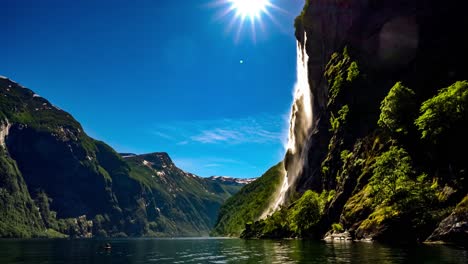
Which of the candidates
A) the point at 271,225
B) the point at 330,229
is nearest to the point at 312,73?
the point at 271,225

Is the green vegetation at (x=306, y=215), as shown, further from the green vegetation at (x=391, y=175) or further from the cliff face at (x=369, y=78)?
the green vegetation at (x=391, y=175)

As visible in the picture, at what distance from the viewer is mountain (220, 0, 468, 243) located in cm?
6262

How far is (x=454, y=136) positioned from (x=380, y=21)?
61151mm

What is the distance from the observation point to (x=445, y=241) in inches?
1976

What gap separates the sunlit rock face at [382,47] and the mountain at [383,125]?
318 mm

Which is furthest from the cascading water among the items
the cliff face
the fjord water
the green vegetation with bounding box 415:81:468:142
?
the fjord water

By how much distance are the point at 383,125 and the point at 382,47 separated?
33.8 meters

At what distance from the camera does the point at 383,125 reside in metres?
91.7

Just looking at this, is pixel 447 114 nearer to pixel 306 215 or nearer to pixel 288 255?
pixel 288 255

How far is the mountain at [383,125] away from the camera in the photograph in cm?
6262

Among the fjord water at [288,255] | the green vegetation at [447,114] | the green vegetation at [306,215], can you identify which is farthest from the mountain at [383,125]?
the fjord water at [288,255]

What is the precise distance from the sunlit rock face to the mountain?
1.04 ft

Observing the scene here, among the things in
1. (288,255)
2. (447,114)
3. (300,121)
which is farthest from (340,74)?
(288,255)

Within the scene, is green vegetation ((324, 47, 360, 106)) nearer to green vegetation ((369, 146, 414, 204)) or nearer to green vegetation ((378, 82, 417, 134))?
green vegetation ((378, 82, 417, 134))
